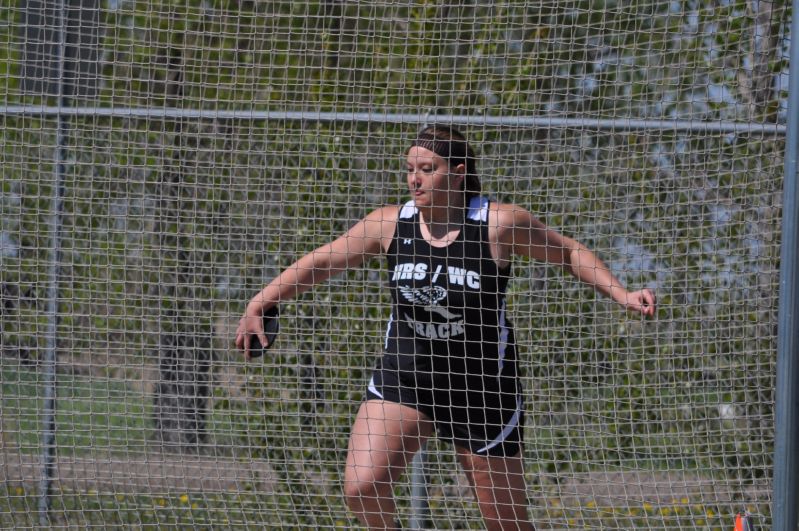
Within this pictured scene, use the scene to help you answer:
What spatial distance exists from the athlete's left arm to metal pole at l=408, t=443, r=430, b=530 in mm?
1160

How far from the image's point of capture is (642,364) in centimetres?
440

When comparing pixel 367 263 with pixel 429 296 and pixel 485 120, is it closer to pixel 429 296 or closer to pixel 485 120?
pixel 485 120

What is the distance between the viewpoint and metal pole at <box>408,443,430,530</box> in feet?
14.2

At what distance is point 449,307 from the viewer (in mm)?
3570

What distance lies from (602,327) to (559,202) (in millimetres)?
652

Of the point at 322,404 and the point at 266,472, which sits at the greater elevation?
the point at 322,404

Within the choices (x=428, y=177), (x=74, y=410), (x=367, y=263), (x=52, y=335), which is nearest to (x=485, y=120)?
(x=428, y=177)

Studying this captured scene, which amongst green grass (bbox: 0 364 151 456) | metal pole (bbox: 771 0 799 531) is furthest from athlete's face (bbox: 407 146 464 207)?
green grass (bbox: 0 364 151 456)

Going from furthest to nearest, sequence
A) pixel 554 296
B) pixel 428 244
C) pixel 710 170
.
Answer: pixel 554 296, pixel 710 170, pixel 428 244

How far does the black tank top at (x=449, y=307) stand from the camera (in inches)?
140

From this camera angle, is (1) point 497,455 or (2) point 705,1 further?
(2) point 705,1

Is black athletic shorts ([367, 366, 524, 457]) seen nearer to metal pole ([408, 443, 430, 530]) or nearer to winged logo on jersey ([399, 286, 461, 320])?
winged logo on jersey ([399, 286, 461, 320])

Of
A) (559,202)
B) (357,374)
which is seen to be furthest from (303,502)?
(559,202)

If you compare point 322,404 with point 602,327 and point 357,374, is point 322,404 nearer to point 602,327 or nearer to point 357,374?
point 357,374
